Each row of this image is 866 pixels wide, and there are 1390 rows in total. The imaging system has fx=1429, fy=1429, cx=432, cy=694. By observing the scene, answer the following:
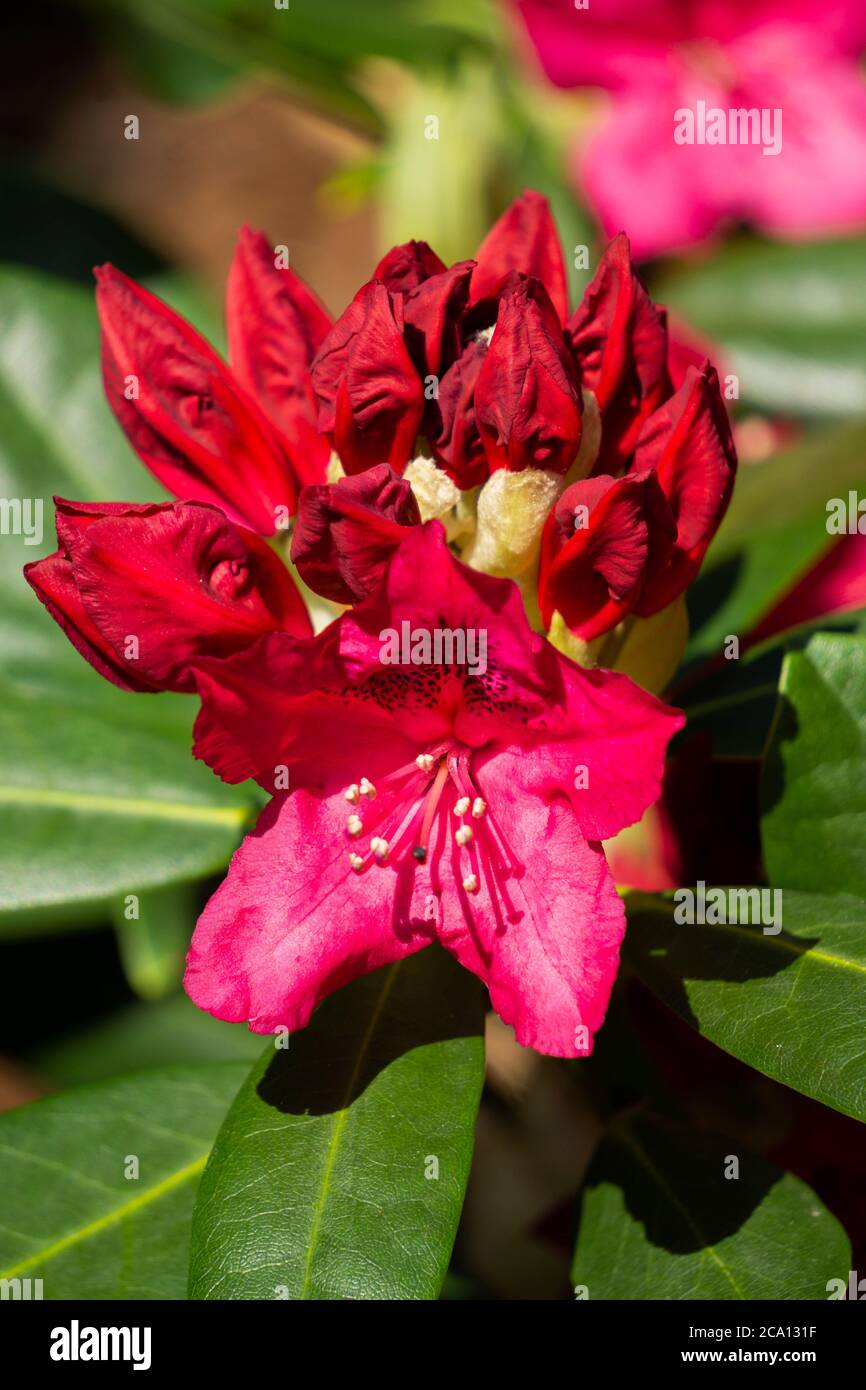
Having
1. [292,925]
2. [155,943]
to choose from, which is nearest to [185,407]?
[292,925]

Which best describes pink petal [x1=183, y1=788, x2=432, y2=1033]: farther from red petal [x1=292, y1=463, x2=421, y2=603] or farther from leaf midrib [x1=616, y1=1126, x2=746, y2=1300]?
leaf midrib [x1=616, y1=1126, x2=746, y2=1300]

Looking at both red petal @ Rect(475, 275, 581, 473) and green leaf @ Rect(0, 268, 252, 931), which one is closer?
red petal @ Rect(475, 275, 581, 473)

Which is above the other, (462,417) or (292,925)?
(462,417)

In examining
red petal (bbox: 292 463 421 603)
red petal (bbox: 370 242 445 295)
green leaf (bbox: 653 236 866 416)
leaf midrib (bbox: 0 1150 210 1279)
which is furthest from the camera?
green leaf (bbox: 653 236 866 416)

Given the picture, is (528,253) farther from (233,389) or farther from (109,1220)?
(109,1220)

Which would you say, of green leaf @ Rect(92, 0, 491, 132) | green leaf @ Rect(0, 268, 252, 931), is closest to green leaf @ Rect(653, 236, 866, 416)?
green leaf @ Rect(92, 0, 491, 132)
